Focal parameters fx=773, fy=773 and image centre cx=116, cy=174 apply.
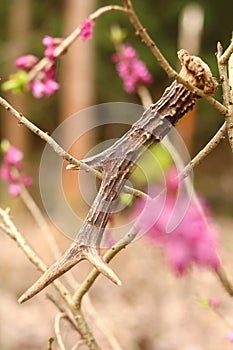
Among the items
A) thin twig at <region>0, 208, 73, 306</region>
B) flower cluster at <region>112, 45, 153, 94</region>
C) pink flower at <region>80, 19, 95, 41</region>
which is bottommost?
thin twig at <region>0, 208, 73, 306</region>

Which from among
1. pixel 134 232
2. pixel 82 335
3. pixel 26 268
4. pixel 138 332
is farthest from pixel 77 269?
pixel 134 232

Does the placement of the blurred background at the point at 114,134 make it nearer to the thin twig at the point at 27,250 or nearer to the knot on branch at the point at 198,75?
A: the thin twig at the point at 27,250

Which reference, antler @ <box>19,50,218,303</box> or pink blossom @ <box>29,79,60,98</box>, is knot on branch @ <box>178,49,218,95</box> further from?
pink blossom @ <box>29,79,60,98</box>

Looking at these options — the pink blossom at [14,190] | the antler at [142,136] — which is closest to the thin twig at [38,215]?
the pink blossom at [14,190]

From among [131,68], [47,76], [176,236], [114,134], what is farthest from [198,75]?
[114,134]

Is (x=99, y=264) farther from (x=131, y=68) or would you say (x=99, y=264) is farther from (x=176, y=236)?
(x=131, y=68)

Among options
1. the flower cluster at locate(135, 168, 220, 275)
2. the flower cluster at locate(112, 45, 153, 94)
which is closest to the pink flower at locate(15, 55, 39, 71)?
the flower cluster at locate(112, 45, 153, 94)
